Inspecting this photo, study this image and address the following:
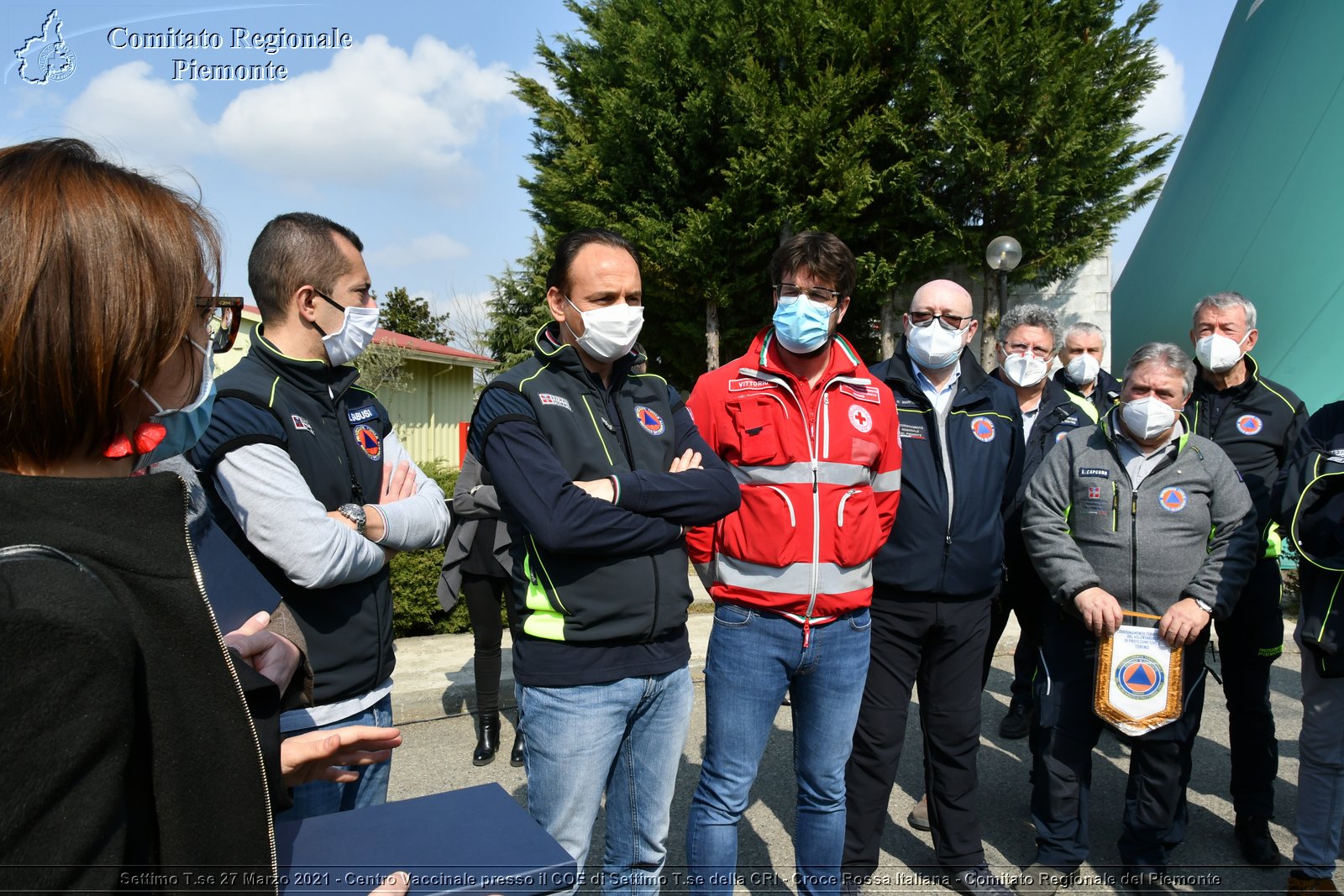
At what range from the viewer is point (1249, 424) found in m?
3.93

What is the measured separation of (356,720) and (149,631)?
1380 mm

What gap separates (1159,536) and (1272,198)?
9.30m

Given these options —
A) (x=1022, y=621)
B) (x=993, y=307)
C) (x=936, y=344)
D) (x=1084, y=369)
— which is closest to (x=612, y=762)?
(x=936, y=344)

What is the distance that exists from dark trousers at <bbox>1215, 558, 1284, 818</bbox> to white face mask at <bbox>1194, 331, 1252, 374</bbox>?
0.94 metres

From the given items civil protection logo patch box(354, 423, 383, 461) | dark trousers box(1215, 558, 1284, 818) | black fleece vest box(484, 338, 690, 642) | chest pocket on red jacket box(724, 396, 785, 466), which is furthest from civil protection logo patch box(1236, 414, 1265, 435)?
civil protection logo patch box(354, 423, 383, 461)

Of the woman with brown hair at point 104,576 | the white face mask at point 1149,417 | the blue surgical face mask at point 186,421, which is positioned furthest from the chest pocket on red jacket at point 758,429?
the woman with brown hair at point 104,576

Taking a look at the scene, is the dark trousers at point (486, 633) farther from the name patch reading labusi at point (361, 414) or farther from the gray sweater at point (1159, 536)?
the gray sweater at point (1159, 536)

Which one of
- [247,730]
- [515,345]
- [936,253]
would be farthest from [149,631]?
[515,345]

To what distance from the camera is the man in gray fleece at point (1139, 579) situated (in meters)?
3.22

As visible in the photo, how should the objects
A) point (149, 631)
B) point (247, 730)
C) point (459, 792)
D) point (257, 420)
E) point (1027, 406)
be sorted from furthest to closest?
point (1027, 406), point (257, 420), point (459, 792), point (247, 730), point (149, 631)

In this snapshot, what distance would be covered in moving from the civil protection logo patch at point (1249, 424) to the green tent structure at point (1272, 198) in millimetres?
6375

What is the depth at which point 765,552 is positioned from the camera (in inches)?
107

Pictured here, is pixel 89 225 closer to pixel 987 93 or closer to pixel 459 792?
pixel 459 792

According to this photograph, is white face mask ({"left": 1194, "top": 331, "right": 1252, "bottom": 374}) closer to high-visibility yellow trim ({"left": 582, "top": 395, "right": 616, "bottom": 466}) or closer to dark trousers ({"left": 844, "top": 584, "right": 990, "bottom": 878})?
dark trousers ({"left": 844, "top": 584, "right": 990, "bottom": 878})
